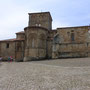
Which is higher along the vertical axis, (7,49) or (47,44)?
(47,44)

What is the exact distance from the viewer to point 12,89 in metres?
4.41

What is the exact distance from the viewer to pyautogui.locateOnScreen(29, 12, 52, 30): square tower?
102ft

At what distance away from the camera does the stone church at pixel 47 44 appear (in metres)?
23.2

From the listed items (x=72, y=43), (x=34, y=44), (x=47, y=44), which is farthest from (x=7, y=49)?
(x=72, y=43)

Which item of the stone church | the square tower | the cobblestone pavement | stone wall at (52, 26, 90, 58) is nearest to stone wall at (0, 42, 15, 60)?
the stone church

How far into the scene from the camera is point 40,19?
104ft

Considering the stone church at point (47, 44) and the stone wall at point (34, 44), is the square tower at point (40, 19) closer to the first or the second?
the stone church at point (47, 44)

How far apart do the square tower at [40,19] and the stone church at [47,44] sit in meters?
6.09

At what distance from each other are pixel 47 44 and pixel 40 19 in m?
A: 10.6

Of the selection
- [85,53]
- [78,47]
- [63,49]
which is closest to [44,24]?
Result: [63,49]

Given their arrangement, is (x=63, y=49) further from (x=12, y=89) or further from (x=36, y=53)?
(x=12, y=89)

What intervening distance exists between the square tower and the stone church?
6.09 metres

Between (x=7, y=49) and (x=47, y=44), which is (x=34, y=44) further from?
(x=7, y=49)

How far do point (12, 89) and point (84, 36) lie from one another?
23462 millimetres
